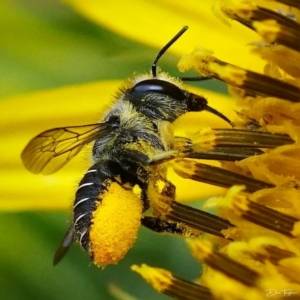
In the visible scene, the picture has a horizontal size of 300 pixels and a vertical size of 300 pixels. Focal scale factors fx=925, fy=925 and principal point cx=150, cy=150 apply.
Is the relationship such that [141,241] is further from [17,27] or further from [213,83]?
[17,27]

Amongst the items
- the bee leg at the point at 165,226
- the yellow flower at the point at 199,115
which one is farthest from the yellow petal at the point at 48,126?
the bee leg at the point at 165,226

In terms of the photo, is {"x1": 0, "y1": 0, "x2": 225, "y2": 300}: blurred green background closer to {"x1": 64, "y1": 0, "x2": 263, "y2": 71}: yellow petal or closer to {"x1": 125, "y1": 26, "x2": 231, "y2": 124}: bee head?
{"x1": 64, "y1": 0, "x2": 263, "y2": 71}: yellow petal

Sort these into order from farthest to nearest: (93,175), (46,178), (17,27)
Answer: (17,27) < (46,178) < (93,175)

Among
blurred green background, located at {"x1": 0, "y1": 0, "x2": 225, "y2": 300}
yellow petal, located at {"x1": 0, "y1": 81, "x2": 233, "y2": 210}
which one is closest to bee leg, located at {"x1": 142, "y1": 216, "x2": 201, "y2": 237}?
yellow petal, located at {"x1": 0, "y1": 81, "x2": 233, "y2": 210}

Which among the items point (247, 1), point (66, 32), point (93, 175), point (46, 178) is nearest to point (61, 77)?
point (66, 32)

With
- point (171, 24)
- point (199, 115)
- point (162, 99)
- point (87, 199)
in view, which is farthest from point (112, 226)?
point (171, 24)

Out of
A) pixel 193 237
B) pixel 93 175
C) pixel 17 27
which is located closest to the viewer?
pixel 93 175

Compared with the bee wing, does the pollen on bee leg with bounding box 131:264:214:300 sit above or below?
below
